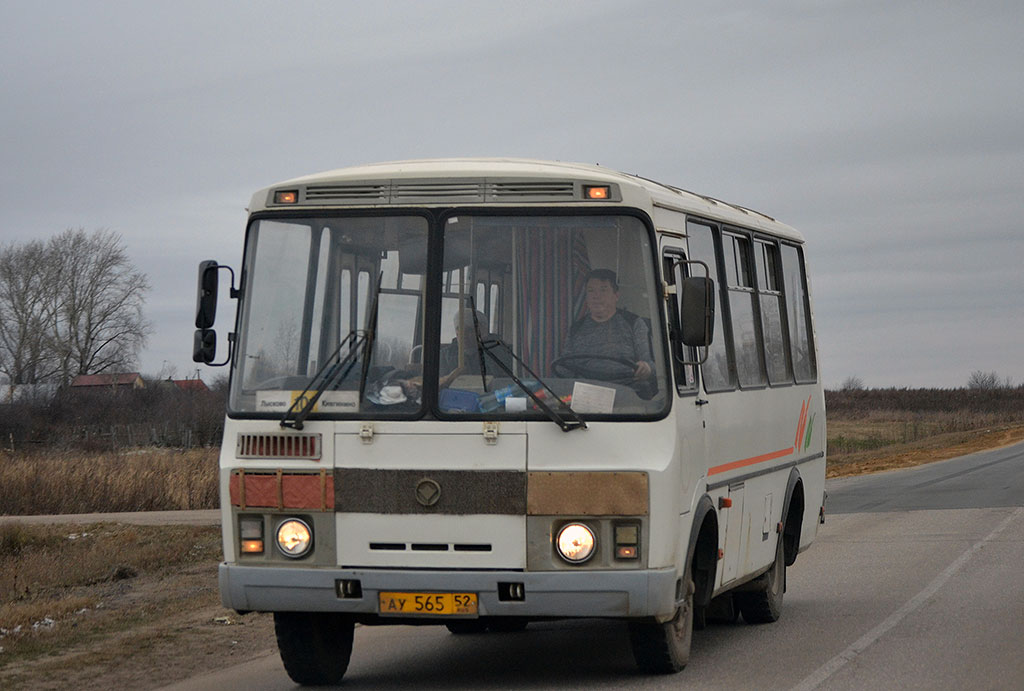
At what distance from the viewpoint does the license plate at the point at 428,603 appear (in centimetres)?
779

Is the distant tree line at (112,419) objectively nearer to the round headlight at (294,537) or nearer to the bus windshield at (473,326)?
the bus windshield at (473,326)

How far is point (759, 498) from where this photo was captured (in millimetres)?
10453

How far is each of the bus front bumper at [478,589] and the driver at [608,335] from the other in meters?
1.11

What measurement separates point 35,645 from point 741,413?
18.7ft

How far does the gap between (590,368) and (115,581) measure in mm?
10457

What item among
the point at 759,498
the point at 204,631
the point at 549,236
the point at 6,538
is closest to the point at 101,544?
the point at 6,538

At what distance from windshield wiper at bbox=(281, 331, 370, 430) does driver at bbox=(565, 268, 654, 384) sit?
1.18 meters

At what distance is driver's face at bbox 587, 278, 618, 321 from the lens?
805 centimetres

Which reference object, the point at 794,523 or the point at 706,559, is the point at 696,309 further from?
the point at 794,523

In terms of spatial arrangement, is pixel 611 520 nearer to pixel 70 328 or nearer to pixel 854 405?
pixel 70 328

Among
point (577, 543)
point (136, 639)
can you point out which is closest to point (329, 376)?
Result: point (577, 543)

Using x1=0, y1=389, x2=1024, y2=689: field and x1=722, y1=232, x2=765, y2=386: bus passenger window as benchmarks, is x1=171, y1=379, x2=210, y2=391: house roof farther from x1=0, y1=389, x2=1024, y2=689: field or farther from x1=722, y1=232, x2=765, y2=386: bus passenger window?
x1=722, y1=232, x2=765, y2=386: bus passenger window

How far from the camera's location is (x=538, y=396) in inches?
311

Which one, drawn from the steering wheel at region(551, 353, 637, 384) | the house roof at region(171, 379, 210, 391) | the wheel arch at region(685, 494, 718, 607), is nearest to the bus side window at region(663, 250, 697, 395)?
the steering wheel at region(551, 353, 637, 384)
